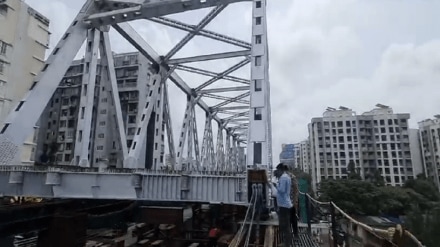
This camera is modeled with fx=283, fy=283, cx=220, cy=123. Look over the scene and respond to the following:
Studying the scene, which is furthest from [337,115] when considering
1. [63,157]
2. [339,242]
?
[339,242]

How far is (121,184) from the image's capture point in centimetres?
1026

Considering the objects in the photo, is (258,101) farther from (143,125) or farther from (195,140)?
(195,140)

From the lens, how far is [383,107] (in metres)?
70.9

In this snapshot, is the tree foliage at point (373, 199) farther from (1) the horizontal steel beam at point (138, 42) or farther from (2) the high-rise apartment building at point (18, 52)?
(2) the high-rise apartment building at point (18, 52)

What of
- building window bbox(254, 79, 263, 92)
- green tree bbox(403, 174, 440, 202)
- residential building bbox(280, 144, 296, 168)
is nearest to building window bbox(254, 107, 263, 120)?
building window bbox(254, 79, 263, 92)

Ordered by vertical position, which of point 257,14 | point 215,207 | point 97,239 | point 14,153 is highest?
point 257,14

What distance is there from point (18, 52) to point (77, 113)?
1401 cm

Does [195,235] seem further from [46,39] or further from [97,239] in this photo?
[46,39]

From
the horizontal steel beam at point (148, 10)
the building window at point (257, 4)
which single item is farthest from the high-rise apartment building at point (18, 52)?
the building window at point (257, 4)

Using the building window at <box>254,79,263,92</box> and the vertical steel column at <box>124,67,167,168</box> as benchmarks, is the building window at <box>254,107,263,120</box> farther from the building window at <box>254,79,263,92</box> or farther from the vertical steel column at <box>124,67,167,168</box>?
the vertical steel column at <box>124,67,167,168</box>

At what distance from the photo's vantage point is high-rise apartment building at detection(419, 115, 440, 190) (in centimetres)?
6600

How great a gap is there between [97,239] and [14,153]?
4.76 metres

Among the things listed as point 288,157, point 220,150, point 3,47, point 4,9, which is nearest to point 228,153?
point 220,150

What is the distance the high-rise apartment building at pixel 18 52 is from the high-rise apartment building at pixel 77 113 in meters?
10.7
